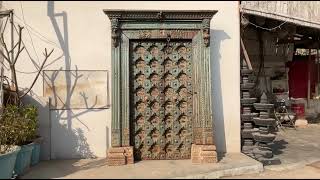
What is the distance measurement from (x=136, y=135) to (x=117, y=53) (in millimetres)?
1630

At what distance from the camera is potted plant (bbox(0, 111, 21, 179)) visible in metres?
6.17

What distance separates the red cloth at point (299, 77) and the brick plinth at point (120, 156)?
10288 millimetres

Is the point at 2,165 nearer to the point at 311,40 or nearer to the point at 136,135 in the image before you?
the point at 136,135

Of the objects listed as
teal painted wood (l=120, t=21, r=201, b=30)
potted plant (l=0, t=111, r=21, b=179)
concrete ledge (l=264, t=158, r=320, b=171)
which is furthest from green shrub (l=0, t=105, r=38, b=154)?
concrete ledge (l=264, t=158, r=320, b=171)

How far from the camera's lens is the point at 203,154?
24.9ft

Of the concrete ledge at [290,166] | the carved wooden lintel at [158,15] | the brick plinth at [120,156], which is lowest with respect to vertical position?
the concrete ledge at [290,166]

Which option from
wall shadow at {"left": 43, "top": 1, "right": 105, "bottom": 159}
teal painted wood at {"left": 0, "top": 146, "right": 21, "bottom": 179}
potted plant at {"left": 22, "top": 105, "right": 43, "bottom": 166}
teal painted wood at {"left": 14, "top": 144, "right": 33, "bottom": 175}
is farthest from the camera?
wall shadow at {"left": 43, "top": 1, "right": 105, "bottom": 159}

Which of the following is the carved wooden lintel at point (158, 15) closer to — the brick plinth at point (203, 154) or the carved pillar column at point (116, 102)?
the carved pillar column at point (116, 102)

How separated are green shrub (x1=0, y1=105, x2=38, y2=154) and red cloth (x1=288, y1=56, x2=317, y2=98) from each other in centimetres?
1152

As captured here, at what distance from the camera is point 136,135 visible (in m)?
7.98

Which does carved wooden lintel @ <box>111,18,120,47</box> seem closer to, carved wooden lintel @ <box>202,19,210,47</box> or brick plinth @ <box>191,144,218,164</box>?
carved wooden lintel @ <box>202,19,210,47</box>

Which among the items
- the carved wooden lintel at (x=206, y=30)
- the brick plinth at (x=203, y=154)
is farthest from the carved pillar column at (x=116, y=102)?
the carved wooden lintel at (x=206, y=30)

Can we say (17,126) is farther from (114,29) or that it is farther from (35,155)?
(114,29)

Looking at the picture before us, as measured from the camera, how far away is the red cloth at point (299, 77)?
16.2 meters
